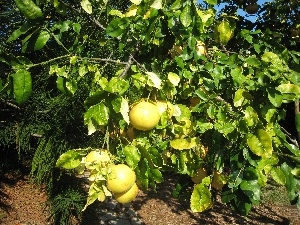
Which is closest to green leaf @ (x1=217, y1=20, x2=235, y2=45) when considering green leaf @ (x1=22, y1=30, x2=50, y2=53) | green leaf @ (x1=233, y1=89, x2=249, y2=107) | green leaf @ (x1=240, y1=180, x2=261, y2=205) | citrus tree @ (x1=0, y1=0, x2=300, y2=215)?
citrus tree @ (x1=0, y1=0, x2=300, y2=215)

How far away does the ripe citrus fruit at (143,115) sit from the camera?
4.16 feet

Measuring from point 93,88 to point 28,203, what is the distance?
4.86 metres

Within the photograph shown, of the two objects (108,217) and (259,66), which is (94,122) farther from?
(108,217)

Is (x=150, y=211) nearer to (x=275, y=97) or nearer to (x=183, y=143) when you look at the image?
(x=183, y=143)

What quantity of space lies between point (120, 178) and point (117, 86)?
1.04ft

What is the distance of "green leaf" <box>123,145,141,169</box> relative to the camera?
125 cm

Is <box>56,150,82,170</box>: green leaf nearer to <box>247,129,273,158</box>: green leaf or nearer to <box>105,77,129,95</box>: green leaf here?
<box>105,77,129,95</box>: green leaf

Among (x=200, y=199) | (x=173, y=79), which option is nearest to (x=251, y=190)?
(x=200, y=199)

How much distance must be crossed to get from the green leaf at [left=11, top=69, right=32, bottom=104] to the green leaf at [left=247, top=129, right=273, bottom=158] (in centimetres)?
84

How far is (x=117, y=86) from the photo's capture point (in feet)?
3.86

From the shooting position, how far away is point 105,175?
121 cm

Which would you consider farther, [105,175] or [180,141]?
[180,141]

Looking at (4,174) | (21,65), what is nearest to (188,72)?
(21,65)

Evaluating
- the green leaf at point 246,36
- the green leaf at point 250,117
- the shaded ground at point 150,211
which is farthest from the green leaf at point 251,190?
the shaded ground at point 150,211
